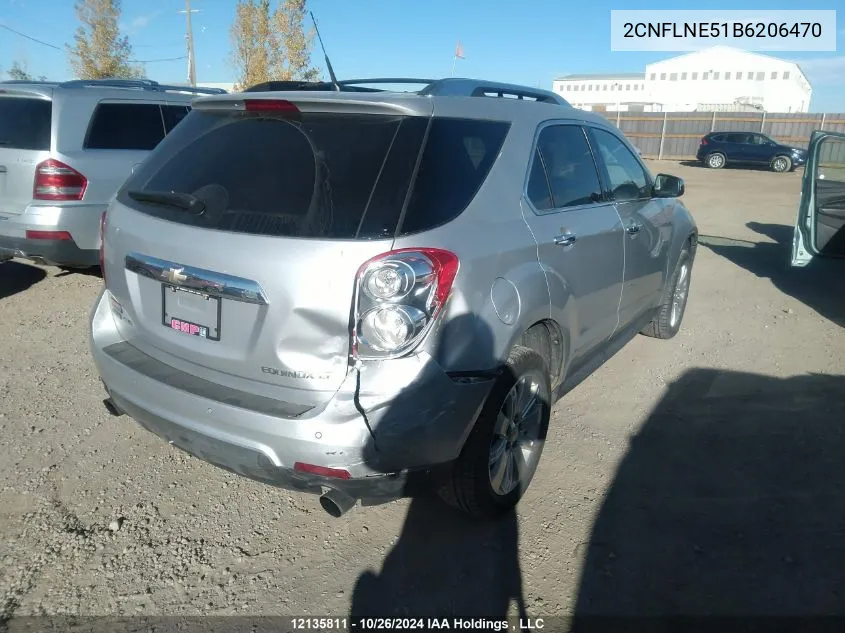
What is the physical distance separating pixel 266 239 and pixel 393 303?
50 centimetres

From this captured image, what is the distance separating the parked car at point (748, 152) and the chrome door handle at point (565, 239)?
87.3 feet

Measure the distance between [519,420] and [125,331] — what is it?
177 cm

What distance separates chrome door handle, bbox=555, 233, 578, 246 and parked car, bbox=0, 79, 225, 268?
3.69 meters

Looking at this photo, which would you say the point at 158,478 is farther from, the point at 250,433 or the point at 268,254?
the point at 268,254

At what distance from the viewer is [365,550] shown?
272 cm

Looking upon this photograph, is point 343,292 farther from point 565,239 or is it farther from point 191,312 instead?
point 565,239

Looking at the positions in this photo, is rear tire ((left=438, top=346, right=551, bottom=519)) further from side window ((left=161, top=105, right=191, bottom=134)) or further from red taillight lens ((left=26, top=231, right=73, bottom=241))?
side window ((left=161, top=105, right=191, bottom=134))

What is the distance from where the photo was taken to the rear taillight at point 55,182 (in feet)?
18.0

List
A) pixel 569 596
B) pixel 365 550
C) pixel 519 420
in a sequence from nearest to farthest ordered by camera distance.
A: pixel 569 596
pixel 365 550
pixel 519 420

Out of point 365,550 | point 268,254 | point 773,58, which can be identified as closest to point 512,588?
point 365,550

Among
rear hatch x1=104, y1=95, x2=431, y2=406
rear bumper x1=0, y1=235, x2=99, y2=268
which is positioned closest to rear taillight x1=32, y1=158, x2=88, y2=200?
rear bumper x1=0, y1=235, x2=99, y2=268

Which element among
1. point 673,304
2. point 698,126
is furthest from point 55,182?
point 698,126

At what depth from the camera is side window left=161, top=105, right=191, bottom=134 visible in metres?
6.80

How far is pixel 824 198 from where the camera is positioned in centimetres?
645
